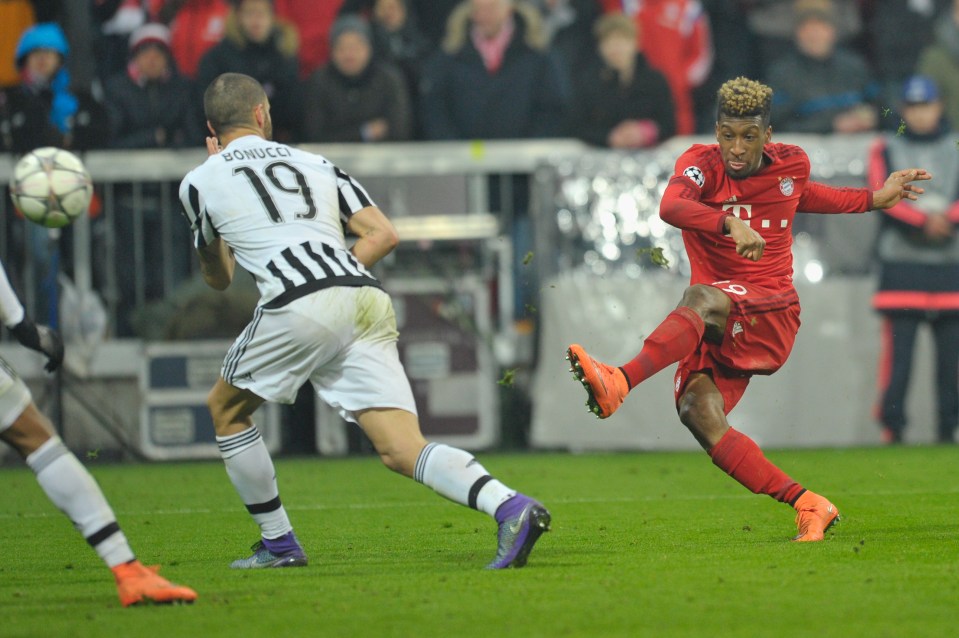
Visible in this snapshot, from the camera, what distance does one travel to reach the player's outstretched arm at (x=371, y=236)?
5.79m

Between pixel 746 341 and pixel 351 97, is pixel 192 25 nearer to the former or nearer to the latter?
pixel 351 97

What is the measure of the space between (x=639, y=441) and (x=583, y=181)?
224 cm

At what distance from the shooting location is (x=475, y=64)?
13.7 meters

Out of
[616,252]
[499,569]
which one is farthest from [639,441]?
[499,569]

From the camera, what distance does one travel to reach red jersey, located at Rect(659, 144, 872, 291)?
687 centimetres

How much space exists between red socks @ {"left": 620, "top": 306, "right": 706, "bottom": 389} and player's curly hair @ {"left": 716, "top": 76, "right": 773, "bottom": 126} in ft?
3.06

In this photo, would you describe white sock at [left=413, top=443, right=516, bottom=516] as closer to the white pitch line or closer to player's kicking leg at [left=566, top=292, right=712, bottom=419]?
player's kicking leg at [left=566, top=292, right=712, bottom=419]

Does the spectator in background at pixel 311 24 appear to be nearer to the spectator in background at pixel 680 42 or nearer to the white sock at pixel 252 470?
the spectator in background at pixel 680 42

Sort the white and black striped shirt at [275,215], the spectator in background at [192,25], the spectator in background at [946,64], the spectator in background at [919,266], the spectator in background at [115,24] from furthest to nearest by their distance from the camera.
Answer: the spectator in background at [946,64], the spectator in background at [192,25], the spectator in background at [115,24], the spectator in background at [919,266], the white and black striped shirt at [275,215]

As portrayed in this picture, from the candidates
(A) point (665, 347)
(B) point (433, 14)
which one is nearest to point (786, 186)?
(A) point (665, 347)

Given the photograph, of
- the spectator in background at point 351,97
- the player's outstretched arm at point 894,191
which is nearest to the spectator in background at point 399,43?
the spectator in background at point 351,97

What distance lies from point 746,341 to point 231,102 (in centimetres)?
253

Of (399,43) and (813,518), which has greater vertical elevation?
(399,43)

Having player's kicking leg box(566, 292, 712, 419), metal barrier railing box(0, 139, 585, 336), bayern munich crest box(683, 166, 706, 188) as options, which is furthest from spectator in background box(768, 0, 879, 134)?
player's kicking leg box(566, 292, 712, 419)
